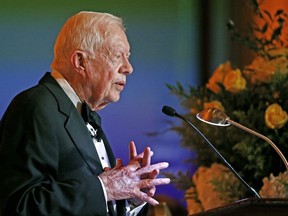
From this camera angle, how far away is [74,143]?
1.82 meters

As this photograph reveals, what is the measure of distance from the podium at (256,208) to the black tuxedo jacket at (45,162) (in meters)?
0.34

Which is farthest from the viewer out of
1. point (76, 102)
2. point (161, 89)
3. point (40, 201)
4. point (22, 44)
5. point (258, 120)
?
point (161, 89)

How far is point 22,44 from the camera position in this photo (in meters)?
3.19

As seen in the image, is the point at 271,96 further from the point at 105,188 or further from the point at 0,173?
the point at 0,173

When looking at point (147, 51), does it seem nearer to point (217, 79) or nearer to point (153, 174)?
point (217, 79)

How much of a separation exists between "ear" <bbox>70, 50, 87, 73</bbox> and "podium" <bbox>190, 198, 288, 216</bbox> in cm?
58

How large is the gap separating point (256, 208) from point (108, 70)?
63cm

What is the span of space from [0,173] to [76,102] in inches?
12.1

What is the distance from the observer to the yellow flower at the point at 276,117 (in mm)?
2484

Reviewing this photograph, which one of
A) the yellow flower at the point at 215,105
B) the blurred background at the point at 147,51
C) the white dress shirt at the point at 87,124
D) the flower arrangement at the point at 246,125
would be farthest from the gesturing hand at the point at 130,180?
the blurred background at the point at 147,51

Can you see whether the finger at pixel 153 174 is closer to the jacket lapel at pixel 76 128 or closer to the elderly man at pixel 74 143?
the elderly man at pixel 74 143

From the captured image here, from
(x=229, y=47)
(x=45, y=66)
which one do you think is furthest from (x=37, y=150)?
(x=229, y=47)

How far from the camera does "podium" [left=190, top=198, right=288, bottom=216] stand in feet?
4.87

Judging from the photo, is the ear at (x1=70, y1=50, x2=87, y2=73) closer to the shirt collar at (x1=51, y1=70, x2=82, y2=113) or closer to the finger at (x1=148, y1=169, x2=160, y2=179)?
the shirt collar at (x1=51, y1=70, x2=82, y2=113)
